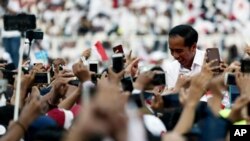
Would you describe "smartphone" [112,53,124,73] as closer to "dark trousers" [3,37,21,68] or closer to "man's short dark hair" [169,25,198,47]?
"man's short dark hair" [169,25,198,47]

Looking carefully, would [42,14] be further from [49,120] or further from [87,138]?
[87,138]

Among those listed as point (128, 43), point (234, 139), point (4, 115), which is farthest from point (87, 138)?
point (128, 43)

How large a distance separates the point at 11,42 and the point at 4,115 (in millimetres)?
13135

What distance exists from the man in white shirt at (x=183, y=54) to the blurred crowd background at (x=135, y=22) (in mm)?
13000

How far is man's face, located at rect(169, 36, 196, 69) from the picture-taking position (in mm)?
9461

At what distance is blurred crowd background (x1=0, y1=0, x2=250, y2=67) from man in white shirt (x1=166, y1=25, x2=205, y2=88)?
13000 mm

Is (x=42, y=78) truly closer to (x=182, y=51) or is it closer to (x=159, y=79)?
(x=159, y=79)

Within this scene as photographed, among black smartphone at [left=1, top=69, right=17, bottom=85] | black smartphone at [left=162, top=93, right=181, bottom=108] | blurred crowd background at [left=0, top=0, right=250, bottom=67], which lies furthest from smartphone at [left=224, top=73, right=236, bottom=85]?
blurred crowd background at [left=0, top=0, right=250, bottom=67]

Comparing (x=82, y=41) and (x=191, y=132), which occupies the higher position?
(x=191, y=132)

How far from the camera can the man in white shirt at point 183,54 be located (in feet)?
30.9

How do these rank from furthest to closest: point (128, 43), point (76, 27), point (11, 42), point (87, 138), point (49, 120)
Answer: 1. point (76, 27)
2. point (128, 43)
3. point (11, 42)
4. point (49, 120)
5. point (87, 138)

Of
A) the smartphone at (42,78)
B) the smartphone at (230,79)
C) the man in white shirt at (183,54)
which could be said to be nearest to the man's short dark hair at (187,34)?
the man in white shirt at (183,54)

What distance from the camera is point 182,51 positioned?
9.51 m

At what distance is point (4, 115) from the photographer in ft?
24.2
